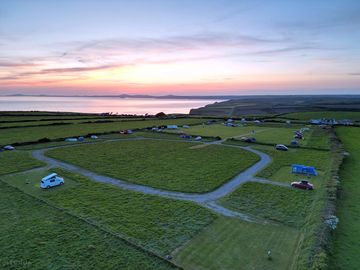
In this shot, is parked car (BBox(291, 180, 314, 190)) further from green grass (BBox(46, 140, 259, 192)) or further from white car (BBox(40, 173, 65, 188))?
white car (BBox(40, 173, 65, 188))

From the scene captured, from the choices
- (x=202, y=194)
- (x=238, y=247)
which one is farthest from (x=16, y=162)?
(x=238, y=247)

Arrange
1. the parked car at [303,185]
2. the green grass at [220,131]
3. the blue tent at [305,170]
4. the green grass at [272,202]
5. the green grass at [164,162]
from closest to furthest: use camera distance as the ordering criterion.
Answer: the green grass at [272,202], the parked car at [303,185], the green grass at [164,162], the blue tent at [305,170], the green grass at [220,131]

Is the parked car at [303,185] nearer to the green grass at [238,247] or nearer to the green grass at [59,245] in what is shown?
the green grass at [238,247]

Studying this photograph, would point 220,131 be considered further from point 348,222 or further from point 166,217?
point 166,217

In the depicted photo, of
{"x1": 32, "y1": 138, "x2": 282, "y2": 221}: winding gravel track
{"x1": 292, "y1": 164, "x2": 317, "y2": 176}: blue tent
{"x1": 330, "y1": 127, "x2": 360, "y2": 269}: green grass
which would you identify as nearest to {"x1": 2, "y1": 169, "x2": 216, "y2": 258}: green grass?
{"x1": 32, "y1": 138, "x2": 282, "y2": 221}: winding gravel track

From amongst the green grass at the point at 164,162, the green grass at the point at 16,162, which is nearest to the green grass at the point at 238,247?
the green grass at the point at 164,162

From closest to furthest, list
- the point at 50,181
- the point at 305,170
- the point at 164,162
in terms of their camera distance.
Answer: the point at 50,181, the point at 305,170, the point at 164,162
